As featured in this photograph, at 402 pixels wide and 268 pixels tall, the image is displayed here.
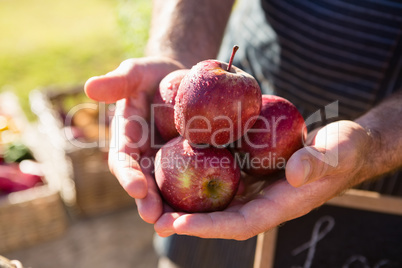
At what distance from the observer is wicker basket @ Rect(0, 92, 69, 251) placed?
2615mm

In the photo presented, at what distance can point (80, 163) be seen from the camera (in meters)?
2.85

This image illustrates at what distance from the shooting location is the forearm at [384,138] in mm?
1349

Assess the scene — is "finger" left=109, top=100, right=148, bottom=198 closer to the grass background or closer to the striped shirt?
the striped shirt

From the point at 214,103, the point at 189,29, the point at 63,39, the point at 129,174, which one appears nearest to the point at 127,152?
the point at 129,174

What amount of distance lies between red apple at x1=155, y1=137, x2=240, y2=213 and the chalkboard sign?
28 cm

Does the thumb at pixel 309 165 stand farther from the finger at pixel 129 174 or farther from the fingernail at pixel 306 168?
the finger at pixel 129 174

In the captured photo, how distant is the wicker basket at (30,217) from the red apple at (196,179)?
1658 mm

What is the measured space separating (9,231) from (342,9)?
2.47 m

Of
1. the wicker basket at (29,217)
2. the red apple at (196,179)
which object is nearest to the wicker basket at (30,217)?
the wicker basket at (29,217)

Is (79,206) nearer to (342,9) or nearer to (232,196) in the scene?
(232,196)

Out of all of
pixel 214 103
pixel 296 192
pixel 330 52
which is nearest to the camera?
pixel 296 192

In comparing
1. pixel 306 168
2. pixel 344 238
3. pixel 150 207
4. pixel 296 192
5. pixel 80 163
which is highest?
pixel 306 168

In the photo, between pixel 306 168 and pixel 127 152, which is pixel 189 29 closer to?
pixel 127 152

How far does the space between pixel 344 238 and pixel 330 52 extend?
754 mm
